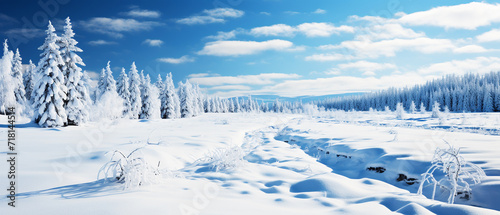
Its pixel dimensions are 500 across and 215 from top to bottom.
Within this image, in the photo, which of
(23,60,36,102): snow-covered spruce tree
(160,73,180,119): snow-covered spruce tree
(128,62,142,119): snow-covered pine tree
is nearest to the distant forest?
(160,73,180,119): snow-covered spruce tree

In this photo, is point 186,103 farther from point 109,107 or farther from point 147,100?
point 109,107

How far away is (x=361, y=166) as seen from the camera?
833 centimetres

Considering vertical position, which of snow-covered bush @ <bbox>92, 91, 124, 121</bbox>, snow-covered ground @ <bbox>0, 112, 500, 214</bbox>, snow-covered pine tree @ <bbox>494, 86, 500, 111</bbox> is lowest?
snow-covered ground @ <bbox>0, 112, 500, 214</bbox>

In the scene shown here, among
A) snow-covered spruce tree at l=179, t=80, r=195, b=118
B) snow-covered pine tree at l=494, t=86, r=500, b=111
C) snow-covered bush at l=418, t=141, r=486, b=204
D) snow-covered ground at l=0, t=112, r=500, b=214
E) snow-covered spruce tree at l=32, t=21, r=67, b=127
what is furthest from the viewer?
snow-covered pine tree at l=494, t=86, r=500, b=111

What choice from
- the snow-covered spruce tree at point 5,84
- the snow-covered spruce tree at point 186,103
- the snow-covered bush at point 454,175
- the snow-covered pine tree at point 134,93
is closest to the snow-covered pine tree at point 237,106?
the snow-covered spruce tree at point 186,103

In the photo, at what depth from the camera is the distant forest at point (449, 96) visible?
59.8 meters

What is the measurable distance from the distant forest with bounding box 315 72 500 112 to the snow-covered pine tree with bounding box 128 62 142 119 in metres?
59.2

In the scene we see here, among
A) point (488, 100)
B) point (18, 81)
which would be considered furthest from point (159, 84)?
point (488, 100)

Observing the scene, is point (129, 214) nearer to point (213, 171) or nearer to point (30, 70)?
point (213, 171)

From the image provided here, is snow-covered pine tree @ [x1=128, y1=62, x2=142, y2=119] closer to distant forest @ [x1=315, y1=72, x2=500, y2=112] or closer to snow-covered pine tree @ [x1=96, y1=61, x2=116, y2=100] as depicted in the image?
snow-covered pine tree @ [x1=96, y1=61, x2=116, y2=100]

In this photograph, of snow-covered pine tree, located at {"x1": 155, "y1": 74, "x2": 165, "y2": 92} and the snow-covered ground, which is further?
snow-covered pine tree, located at {"x1": 155, "y1": 74, "x2": 165, "y2": 92}

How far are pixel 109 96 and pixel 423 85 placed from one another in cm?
10762

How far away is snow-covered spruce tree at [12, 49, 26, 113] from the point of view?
34.9 metres

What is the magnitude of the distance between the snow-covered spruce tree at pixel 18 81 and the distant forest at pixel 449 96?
2980 inches
